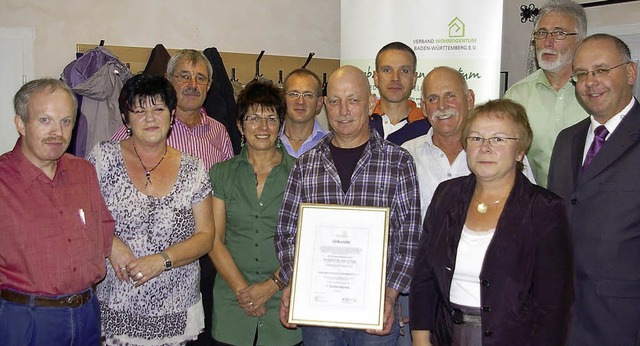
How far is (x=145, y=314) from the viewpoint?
2.84 metres

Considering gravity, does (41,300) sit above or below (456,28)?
below

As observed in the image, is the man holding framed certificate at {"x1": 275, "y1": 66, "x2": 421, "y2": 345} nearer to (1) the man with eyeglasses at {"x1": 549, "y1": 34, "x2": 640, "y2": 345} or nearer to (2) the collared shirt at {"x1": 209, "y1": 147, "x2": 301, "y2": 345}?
(2) the collared shirt at {"x1": 209, "y1": 147, "x2": 301, "y2": 345}

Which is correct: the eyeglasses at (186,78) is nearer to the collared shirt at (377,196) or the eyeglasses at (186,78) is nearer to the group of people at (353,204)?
the group of people at (353,204)

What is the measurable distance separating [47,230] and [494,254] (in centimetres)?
188

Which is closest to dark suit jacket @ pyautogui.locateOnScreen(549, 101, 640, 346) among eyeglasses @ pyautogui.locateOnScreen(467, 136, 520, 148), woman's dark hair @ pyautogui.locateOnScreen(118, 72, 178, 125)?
eyeglasses @ pyautogui.locateOnScreen(467, 136, 520, 148)

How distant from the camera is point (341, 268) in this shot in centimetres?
271

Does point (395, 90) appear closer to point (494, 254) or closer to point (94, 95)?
point (494, 254)

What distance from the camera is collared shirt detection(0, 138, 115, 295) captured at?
2.45m

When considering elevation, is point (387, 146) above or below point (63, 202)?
above

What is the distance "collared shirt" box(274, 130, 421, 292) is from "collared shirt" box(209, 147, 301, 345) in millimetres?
169

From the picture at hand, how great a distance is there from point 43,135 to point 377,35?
10.2 ft

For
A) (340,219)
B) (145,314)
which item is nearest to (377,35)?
(340,219)

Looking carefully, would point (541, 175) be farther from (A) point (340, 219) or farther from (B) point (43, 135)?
(B) point (43, 135)

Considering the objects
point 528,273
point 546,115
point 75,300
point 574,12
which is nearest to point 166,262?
point 75,300
